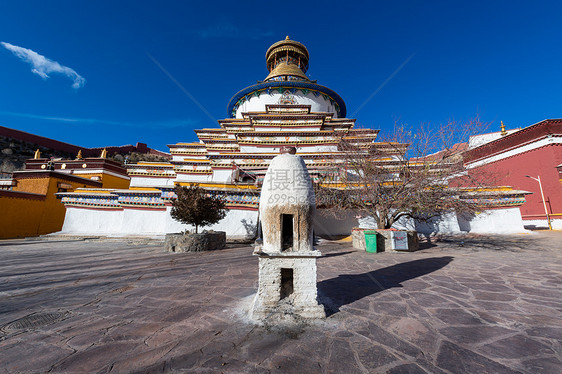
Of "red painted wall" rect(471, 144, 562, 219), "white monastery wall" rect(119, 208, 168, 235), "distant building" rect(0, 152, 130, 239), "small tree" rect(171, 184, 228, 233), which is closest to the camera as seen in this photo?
"small tree" rect(171, 184, 228, 233)

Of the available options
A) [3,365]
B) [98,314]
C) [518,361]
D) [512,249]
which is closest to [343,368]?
[518,361]

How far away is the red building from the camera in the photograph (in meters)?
14.8

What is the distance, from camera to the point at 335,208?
38.0ft

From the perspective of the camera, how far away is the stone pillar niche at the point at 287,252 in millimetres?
3053

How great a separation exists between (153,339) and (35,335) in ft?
5.09

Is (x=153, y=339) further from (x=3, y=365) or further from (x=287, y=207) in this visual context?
(x=287, y=207)

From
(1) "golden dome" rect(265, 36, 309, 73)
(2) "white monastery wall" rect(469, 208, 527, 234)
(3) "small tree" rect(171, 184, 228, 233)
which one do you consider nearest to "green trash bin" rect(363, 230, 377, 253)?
(3) "small tree" rect(171, 184, 228, 233)

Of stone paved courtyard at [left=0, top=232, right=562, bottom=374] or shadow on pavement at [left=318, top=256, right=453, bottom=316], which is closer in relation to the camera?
stone paved courtyard at [left=0, top=232, right=562, bottom=374]

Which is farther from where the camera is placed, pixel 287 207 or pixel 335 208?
pixel 335 208

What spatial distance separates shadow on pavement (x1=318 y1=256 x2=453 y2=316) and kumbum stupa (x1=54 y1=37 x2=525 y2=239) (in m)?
6.45

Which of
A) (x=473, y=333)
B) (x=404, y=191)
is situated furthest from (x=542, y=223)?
(x=473, y=333)

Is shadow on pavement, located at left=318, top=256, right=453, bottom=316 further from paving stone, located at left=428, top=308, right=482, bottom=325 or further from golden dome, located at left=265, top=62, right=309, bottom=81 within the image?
golden dome, located at left=265, top=62, right=309, bottom=81

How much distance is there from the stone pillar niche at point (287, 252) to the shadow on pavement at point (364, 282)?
22.5 inches

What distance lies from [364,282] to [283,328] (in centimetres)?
268
